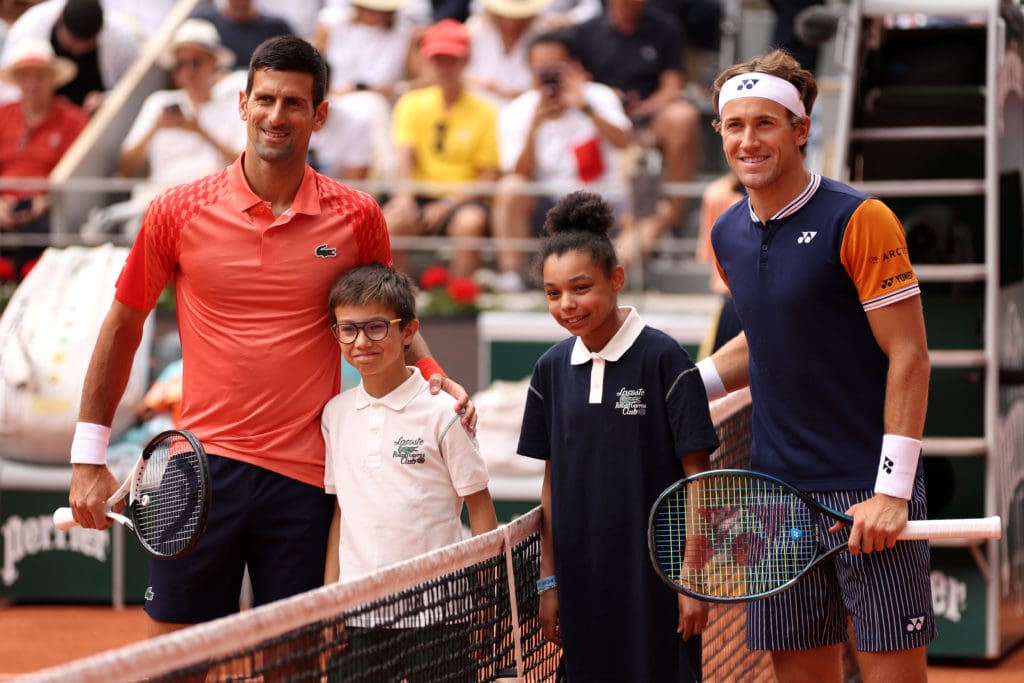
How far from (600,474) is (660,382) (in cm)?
26

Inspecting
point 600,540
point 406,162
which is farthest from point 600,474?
point 406,162

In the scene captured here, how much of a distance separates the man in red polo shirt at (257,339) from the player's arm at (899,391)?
1016 mm

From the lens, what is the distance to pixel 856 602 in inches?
138

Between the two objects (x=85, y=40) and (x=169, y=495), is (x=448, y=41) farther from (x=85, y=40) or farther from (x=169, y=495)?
(x=169, y=495)

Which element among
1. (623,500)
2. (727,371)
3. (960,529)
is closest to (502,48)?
(727,371)

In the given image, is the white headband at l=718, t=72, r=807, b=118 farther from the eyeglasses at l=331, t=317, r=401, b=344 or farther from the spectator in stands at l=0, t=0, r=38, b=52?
the spectator in stands at l=0, t=0, r=38, b=52

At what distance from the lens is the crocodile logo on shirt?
3.74 m

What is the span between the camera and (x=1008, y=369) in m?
6.30

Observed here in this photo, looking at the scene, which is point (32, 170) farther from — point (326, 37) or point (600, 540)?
point (600, 540)

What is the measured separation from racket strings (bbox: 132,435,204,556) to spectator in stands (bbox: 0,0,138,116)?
834 cm

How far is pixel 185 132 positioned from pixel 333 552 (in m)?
7.46

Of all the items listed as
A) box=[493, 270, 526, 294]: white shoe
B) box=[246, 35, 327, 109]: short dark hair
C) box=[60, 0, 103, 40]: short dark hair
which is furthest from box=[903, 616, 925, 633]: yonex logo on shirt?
box=[60, 0, 103, 40]: short dark hair

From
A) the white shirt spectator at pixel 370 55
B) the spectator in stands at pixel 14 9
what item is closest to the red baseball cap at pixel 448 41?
the white shirt spectator at pixel 370 55

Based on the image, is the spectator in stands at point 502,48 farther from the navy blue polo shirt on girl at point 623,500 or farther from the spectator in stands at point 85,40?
the navy blue polo shirt on girl at point 623,500
